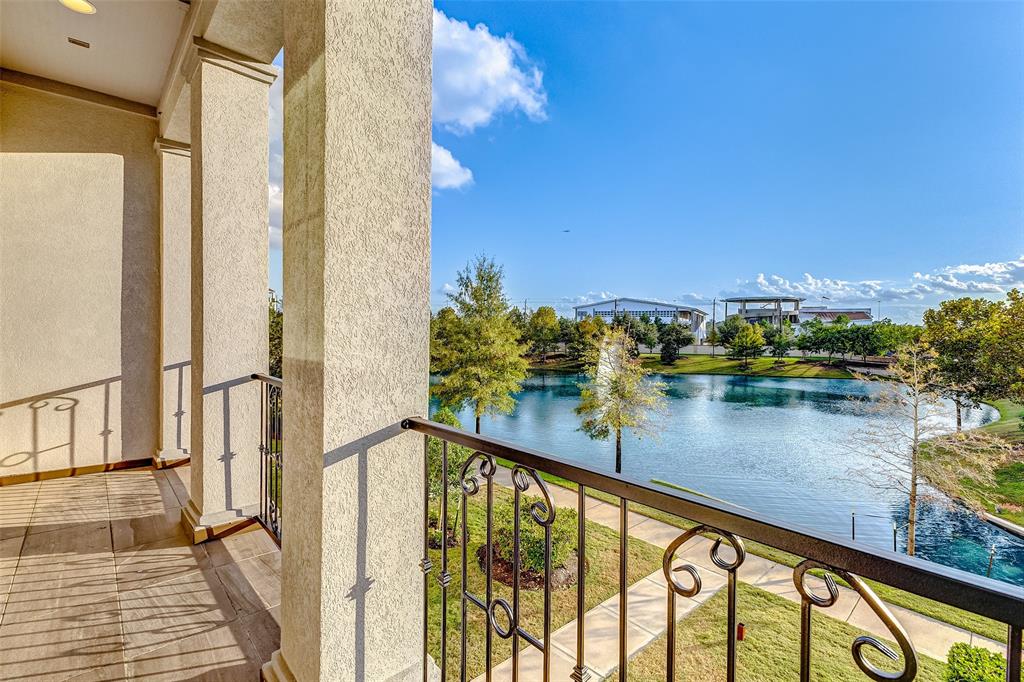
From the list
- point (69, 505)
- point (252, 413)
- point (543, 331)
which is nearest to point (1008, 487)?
point (543, 331)

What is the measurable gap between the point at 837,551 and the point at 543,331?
21406mm

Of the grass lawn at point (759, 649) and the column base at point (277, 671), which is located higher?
the column base at point (277, 671)

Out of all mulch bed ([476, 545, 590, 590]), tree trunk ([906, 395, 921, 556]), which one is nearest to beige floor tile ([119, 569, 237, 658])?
mulch bed ([476, 545, 590, 590])

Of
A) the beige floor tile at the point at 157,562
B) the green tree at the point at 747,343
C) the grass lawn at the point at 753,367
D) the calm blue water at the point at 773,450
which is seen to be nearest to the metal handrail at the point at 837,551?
the beige floor tile at the point at 157,562

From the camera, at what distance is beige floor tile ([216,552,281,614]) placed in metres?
1.85

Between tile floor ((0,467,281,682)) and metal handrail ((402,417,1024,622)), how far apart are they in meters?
1.57

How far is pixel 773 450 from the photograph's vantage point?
63.6ft

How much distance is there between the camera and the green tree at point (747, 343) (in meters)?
19.5

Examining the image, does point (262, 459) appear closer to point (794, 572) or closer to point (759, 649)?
point (794, 572)

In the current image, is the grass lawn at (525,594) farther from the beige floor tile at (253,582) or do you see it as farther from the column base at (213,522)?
the beige floor tile at (253,582)

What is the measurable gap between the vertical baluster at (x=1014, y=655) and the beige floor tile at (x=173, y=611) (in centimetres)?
220

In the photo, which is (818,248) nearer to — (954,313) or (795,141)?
(795,141)

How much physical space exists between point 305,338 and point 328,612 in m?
0.69

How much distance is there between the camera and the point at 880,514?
15.0m
